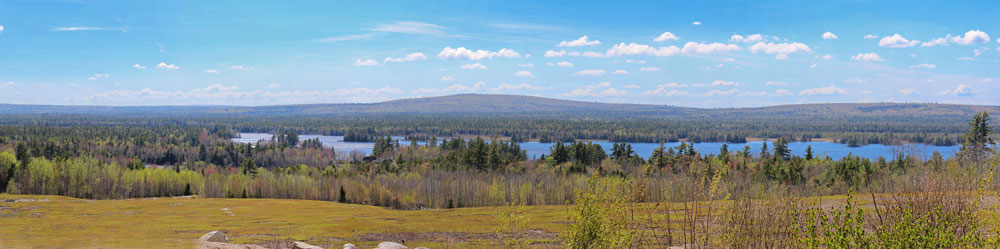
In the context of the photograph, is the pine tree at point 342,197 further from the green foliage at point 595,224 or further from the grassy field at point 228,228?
the green foliage at point 595,224

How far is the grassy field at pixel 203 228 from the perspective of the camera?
36584 mm

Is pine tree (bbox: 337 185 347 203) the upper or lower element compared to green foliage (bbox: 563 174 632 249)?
lower

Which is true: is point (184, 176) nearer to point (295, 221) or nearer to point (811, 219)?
point (295, 221)

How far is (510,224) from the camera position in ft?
61.4

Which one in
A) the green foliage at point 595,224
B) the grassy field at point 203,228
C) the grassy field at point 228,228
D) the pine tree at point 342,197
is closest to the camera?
the green foliage at point 595,224

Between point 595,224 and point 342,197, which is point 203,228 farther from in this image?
point 342,197

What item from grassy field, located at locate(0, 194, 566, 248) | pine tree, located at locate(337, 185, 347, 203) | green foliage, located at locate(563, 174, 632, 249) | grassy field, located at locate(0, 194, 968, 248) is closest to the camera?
green foliage, located at locate(563, 174, 632, 249)

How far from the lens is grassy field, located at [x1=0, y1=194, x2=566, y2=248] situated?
3658 cm

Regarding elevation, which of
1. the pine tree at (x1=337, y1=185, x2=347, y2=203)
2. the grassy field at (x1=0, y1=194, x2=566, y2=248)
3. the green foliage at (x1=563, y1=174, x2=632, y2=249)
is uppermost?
the green foliage at (x1=563, y1=174, x2=632, y2=249)

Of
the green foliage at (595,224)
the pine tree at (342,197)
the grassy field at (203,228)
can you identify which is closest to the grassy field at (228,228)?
the grassy field at (203,228)

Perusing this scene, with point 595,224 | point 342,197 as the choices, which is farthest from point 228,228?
point 342,197

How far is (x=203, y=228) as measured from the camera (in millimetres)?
47344

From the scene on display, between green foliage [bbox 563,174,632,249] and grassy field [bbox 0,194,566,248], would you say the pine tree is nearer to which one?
grassy field [bbox 0,194,566,248]

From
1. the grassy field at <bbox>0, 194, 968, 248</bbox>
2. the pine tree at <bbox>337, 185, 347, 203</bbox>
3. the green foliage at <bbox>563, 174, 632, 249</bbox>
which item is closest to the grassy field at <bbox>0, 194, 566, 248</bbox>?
the grassy field at <bbox>0, 194, 968, 248</bbox>
